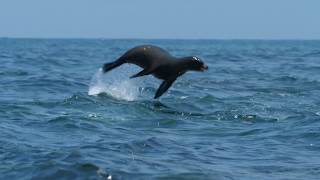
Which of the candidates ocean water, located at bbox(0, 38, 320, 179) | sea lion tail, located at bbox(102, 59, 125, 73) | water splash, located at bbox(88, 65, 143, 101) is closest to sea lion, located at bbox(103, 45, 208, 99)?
sea lion tail, located at bbox(102, 59, 125, 73)

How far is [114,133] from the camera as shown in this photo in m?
12.9

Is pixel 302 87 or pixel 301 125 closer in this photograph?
pixel 301 125

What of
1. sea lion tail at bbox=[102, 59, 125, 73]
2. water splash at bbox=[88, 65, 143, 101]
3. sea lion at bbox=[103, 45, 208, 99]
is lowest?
water splash at bbox=[88, 65, 143, 101]

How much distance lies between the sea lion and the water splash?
3860 mm

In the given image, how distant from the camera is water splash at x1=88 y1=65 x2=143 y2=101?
18.9m

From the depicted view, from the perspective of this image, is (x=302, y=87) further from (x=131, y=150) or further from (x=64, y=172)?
(x=64, y=172)

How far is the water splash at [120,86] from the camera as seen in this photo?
18.9m

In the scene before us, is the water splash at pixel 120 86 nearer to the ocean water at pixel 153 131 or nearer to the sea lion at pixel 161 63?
the ocean water at pixel 153 131

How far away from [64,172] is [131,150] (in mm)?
1890

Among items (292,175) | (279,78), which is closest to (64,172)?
(292,175)

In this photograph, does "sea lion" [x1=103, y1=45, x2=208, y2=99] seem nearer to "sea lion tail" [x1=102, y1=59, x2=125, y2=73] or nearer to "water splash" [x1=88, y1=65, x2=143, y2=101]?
"sea lion tail" [x1=102, y1=59, x2=125, y2=73]

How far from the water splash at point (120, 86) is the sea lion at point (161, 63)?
3860 mm

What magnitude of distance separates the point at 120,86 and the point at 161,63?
6.15 m

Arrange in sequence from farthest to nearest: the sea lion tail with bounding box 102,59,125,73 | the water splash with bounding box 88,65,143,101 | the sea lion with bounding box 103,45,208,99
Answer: the water splash with bounding box 88,65,143,101 → the sea lion tail with bounding box 102,59,125,73 → the sea lion with bounding box 103,45,208,99
